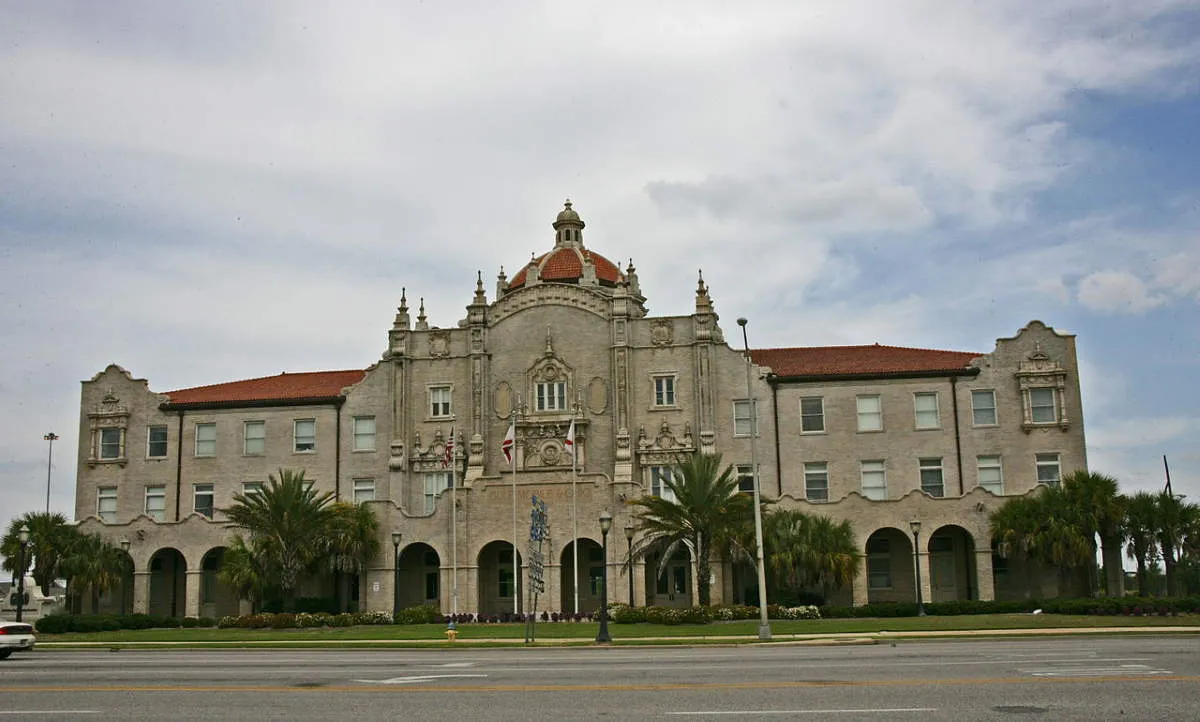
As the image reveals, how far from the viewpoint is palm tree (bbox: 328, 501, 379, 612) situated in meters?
57.7

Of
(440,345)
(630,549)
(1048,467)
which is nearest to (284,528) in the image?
(440,345)

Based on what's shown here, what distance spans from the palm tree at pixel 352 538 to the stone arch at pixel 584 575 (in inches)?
366

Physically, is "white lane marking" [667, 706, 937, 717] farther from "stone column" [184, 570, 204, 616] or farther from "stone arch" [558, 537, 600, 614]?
"stone column" [184, 570, 204, 616]

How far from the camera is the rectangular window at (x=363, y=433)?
66125 mm

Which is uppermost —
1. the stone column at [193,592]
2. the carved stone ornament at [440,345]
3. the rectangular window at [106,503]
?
the carved stone ornament at [440,345]

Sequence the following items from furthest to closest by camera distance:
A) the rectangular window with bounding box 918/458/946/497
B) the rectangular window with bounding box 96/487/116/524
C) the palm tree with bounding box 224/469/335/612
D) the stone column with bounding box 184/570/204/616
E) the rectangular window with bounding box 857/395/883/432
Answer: the rectangular window with bounding box 96/487/116/524 < the rectangular window with bounding box 857/395/883/432 < the rectangular window with bounding box 918/458/946/497 < the stone column with bounding box 184/570/204/616 < the palm tree with bounding box 224/469/335/612

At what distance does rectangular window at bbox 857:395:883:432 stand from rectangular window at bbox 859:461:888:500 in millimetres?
1847

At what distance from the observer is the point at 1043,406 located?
61.7 metres

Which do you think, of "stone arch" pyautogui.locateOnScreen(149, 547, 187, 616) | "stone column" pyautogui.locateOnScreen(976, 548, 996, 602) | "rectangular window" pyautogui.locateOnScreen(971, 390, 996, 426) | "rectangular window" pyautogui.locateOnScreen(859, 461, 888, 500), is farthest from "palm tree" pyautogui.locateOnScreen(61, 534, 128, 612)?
"rectangular window" pyautogui.locateOnScreen(971, 390, 996, 426)

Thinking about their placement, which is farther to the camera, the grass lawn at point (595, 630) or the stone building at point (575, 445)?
the stone building at point (575, 445)

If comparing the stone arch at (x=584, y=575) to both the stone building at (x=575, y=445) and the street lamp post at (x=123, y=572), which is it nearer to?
the stone building at (x=575, y=445)

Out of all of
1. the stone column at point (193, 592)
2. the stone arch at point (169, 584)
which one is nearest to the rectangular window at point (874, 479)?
the stone column at point (193, 592)

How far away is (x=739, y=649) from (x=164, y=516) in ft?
146

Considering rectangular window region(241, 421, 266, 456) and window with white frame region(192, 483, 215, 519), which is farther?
rectangular window region(241, 421, 266, 456)
